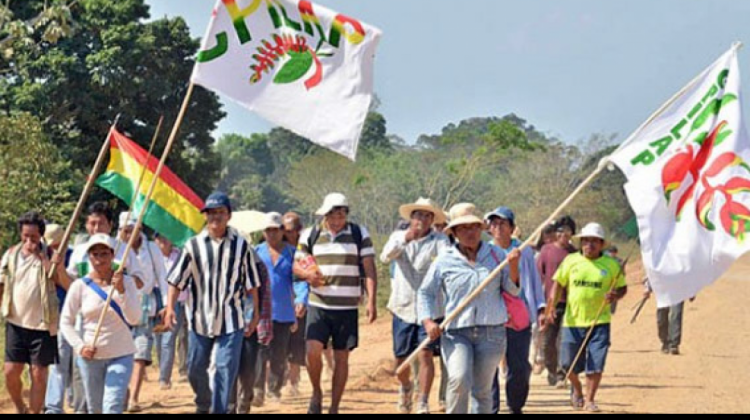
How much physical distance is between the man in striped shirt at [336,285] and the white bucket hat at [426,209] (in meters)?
0.46

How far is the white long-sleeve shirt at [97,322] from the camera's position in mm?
9562

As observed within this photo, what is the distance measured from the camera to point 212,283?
10281 mm

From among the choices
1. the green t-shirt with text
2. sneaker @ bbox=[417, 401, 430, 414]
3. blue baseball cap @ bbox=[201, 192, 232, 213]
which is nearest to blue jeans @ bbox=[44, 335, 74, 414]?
blue baseball cap @ bbox=[201, 192, 232, 213]

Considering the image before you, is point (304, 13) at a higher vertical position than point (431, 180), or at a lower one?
lower

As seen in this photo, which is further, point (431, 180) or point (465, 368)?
point (431, 180)

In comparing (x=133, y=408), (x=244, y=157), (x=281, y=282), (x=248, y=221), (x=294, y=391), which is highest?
(x=244, y=157)

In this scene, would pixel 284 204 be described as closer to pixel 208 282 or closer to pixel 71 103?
pixel 71 103

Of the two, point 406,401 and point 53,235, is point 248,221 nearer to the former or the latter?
point 406,401

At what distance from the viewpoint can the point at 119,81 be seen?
28.5 metres

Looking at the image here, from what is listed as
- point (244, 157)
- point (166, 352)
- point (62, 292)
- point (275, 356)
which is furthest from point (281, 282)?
point (244, 157)

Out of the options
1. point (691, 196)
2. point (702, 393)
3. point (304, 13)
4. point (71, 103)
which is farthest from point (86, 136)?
point (691, 196)

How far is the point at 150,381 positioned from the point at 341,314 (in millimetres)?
4798

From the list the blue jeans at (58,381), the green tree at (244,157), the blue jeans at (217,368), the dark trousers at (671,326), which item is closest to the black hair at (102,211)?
the blue jeans at (58,381)

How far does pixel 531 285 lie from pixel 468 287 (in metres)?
2.76
